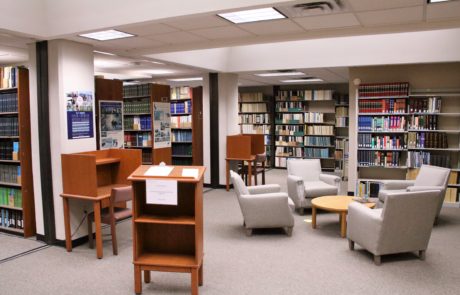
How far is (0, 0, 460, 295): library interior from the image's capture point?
3658 millimetres

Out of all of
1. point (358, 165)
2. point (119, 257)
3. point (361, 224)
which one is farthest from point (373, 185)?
point (119, 257)

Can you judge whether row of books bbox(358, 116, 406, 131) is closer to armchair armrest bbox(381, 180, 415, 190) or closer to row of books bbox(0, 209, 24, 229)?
armchair armrest bbox(381, 180, 415, 190)

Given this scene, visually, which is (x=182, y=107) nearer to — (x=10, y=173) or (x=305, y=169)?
(x=305, y=169)

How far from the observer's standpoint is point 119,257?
4.50 metres

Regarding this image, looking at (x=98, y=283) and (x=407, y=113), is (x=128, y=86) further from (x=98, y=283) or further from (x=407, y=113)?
(x=407, y=113)

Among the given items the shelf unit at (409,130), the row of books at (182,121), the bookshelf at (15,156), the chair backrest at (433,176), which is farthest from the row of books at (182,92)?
the chair backrest at (433,176)

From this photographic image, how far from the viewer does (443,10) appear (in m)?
3.83

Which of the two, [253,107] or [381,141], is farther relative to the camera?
[253,107]

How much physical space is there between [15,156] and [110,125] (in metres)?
1.37

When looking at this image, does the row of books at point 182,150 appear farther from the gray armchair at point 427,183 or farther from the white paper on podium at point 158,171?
the white paper on podium at point 158,171

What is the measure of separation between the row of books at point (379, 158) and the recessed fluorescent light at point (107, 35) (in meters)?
4.98

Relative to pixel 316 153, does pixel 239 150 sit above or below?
above

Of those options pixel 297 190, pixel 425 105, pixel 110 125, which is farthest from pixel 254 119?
pixel 110 125

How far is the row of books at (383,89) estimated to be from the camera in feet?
23.5
